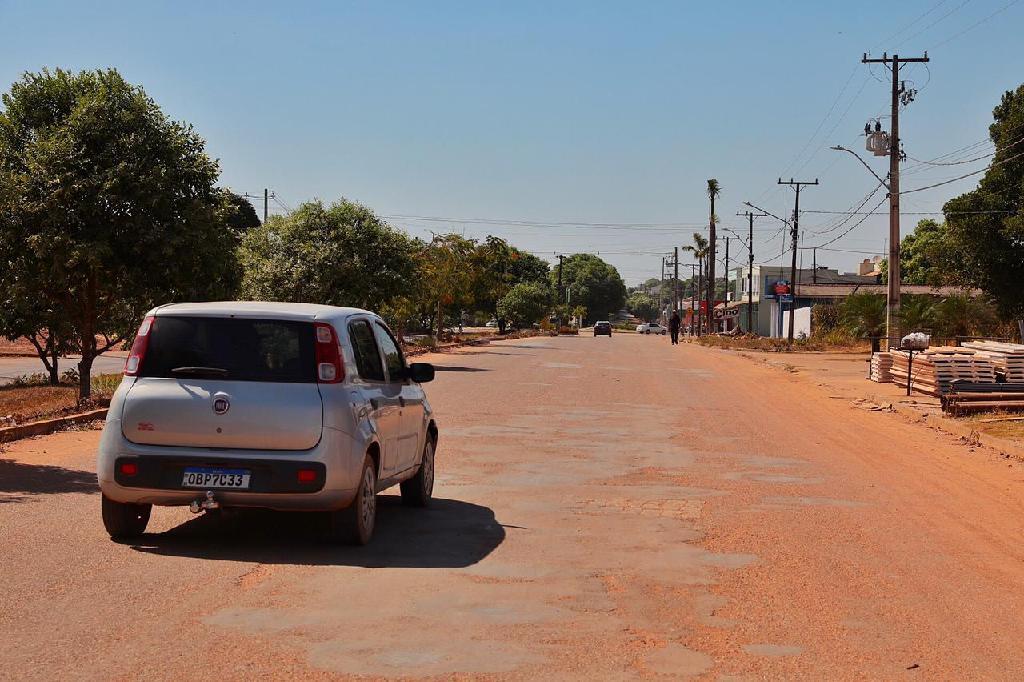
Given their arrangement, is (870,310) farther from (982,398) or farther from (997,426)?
(997,426)

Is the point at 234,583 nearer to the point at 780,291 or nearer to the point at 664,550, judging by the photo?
the point at 664,550

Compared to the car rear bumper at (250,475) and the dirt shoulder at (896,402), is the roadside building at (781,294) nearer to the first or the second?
the dirt shoulder at (896,402)

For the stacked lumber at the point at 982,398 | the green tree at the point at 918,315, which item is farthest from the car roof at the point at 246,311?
the green tree at the point at 918,315

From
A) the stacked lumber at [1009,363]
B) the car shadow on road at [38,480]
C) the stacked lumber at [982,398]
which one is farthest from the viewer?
the stacked lumber at [1009,363]

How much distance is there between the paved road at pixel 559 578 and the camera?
19.3 ft

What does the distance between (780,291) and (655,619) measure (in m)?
83.6

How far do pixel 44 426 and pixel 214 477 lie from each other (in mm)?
9139

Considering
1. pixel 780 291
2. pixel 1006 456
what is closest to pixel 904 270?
pixel 780 291

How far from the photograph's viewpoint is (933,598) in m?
7.46

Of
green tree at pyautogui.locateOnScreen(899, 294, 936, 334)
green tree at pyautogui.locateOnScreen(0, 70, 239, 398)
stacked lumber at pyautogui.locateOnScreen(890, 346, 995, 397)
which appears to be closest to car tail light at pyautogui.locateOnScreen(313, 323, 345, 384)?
green tree at pyautogui.locateOnScreen(0, 70, 239, 398)

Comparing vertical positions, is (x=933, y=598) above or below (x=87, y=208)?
below

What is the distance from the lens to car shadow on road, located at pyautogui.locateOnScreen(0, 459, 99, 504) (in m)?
11.1

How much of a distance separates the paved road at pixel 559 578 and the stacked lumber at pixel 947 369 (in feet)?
32.8

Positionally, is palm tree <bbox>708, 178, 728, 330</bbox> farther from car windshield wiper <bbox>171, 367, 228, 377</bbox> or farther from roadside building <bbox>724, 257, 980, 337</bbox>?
car windshield wiper <bbox>171, 367, 228, 377</bbox>
